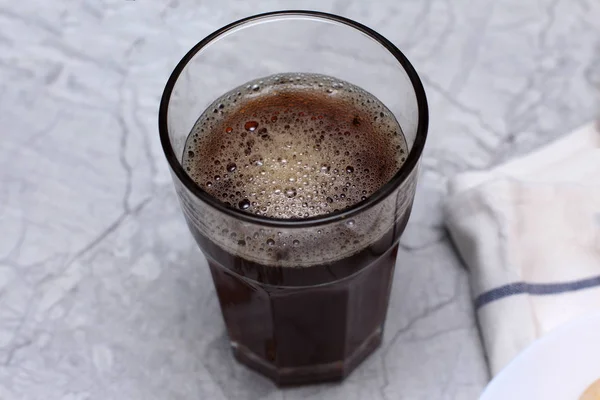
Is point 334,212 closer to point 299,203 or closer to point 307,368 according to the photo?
point 299,203

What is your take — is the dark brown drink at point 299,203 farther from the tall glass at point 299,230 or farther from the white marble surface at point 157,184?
the white marble surface at point 157,184

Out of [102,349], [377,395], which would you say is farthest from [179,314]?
[377,395]

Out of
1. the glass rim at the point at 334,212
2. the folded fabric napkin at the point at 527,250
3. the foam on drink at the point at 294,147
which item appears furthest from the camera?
the folded fabric napkin at the point at 527,250

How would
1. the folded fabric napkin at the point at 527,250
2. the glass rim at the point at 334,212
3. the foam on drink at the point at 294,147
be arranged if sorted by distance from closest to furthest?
1. the glass rim at the point at 334,212
2. the foam on drink at the point at 294,147
3. the folded fabric napkin at the point at 527,250

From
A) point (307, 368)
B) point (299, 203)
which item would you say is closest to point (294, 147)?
point (299, 203)

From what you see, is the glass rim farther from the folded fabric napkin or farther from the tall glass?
the folded fabric napkin

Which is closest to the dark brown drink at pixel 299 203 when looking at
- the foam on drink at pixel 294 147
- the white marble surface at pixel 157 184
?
the foam on drink at pixel 294 147

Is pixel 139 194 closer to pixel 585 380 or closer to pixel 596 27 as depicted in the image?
pixel 585 380
